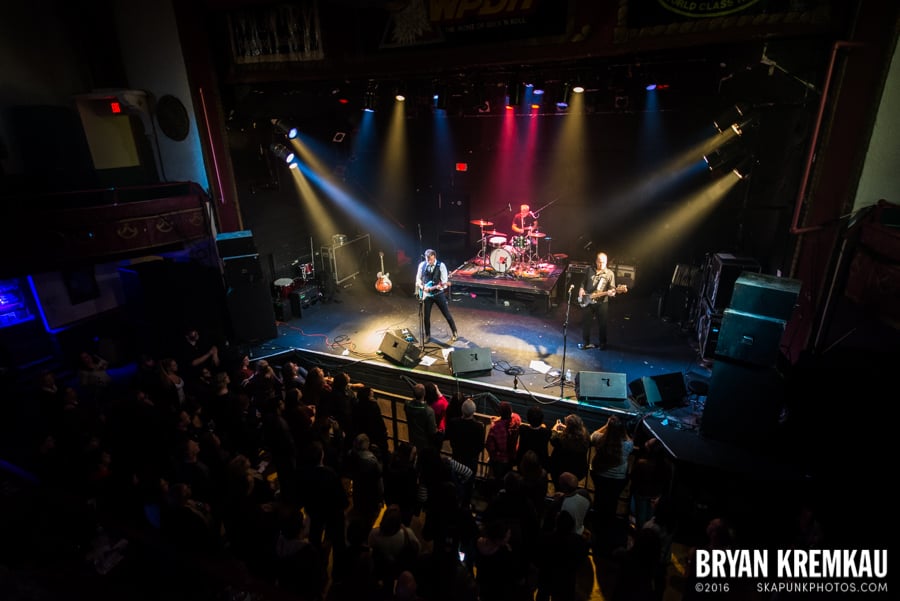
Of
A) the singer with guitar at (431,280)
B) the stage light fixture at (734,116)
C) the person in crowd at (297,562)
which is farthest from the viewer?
the singer with guitar at (431,280)

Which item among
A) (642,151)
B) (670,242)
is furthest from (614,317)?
(642,151)

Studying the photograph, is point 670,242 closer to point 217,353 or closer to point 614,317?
point 614,317

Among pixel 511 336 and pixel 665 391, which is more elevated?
pixel 665 391

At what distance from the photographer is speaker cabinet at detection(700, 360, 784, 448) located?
4992 mm

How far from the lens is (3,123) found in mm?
8414

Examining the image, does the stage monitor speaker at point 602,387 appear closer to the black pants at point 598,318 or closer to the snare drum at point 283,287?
the black pants at point 598,318

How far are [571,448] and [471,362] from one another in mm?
2825

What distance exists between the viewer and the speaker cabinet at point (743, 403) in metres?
4.99

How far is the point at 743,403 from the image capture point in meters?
5.18

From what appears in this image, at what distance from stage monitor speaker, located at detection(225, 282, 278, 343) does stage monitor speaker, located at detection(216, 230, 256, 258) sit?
25.0 inches

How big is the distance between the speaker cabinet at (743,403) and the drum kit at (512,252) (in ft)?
19.3

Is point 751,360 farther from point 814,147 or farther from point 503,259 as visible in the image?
point 503,259

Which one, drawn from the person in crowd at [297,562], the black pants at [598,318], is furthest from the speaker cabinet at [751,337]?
the person in crowd at [297,562]

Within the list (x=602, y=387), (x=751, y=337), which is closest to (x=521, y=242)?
(x=602, y=387)
